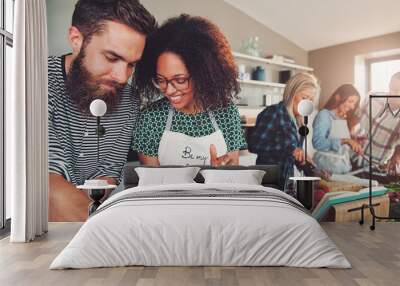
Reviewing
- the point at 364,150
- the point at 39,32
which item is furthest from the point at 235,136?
the point at 39,32

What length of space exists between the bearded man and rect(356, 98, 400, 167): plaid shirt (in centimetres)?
295

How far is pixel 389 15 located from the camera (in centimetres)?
652

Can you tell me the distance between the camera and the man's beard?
259 inches

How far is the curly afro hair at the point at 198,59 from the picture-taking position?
260 inches

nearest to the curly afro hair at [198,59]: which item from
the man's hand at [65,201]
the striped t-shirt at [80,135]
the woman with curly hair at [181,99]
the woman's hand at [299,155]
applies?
the woman with curly hair at [181,99]

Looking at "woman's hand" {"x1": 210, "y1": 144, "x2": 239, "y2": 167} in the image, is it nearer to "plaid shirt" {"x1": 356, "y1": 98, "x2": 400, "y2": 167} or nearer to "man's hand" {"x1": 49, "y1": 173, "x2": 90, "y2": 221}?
"plaid shirt" {"x1": 356, "y1": 98, "x2": 400, "y2": 167}

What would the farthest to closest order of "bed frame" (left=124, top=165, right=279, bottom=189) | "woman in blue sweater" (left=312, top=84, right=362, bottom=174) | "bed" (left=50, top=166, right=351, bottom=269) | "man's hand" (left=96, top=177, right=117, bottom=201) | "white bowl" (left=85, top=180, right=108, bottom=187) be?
"woman in blue sweater" (left=312, top=84, right=362, bottom=174), "man's hand" (left=96, top=177, right=117, bottom=201), "bed frame" (left=124, top=165, right=279, bottom=189), "white bowl" (left=85, top=180, right=108, bottom=187), "bed" (left=50, top=166, right=351, bottom=269)

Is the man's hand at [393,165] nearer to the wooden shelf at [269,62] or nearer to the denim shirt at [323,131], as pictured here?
→ the denim shirt at [323,131]

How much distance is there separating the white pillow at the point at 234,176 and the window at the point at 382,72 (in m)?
1.92

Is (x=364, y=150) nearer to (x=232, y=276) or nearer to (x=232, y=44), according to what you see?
(x=232, y=44)

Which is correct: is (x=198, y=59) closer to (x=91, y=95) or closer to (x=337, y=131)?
(x=91, y=95)

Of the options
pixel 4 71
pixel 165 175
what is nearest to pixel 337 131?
pixel 165 175

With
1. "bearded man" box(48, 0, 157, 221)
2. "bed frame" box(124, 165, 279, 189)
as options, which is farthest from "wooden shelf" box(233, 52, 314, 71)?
"bed frame" box(124, 165, 279, 189)

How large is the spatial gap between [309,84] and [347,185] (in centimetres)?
141
